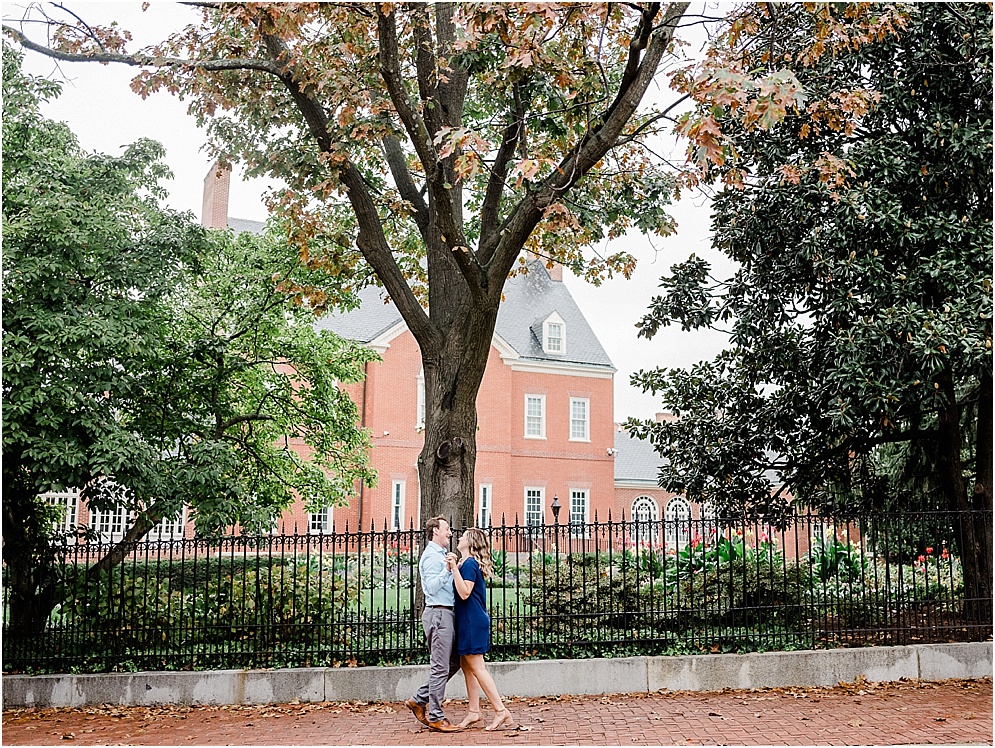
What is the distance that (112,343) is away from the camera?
1069cm

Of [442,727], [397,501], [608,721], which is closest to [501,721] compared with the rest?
[442,727]

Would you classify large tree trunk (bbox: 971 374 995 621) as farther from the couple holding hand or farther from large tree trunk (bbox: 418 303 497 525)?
the couple holding hand

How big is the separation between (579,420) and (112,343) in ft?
105

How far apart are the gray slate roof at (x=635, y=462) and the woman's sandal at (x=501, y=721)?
40.0 metres

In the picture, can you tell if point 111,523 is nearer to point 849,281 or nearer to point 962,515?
point 849,281

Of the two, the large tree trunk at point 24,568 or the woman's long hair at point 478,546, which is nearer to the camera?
A: the woman's long hair at point 478,546

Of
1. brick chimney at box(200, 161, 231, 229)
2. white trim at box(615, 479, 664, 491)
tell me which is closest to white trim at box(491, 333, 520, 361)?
white trim at box(615, 479, 664, 491)

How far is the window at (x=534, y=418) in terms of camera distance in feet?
133

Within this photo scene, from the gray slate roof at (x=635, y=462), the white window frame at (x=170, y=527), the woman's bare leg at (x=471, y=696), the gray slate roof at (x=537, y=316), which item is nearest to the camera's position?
the woman's bare leg at (x=471, y=696)

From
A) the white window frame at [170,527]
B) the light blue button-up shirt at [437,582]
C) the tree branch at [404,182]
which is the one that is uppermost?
the tree branch at [404,182]

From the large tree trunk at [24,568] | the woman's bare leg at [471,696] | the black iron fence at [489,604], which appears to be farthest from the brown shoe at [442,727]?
the large tree trunk at [24,568]

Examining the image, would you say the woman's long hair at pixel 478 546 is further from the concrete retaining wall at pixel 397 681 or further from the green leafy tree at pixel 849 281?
the green leafy tree at pixel 849 281

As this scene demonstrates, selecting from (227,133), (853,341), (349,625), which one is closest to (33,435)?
(349,625)

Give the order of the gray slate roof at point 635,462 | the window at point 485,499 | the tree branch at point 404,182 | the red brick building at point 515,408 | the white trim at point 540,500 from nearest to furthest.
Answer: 1. the tree branch at point 404,182
2. the red brick building at point 515,408
3. the window at point 485,499
4. the white trim at point 540,500
5. the gray slate roof at point 635,462
